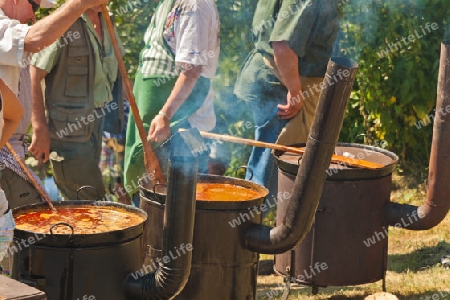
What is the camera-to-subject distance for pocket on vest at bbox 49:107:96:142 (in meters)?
7.02

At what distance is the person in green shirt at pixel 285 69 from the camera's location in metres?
6.56

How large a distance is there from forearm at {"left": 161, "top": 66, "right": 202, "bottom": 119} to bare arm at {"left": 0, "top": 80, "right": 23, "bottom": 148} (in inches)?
78.8

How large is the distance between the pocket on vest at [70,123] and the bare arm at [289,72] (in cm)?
162

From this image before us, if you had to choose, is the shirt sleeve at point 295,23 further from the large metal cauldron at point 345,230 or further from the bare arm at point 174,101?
the large metal cauldron at point 345,230

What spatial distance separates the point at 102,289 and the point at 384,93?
5.39 meters

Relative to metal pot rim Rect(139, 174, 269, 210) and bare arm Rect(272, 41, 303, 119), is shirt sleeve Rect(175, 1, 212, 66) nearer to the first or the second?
bare arm Rect(272, 41, 303, 119)

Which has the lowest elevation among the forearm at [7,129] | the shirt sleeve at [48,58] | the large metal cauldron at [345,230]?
the large metal cauldron at [345,230]

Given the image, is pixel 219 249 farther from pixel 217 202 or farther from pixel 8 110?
pixel 8 110

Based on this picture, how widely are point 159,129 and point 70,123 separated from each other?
4.05 ft

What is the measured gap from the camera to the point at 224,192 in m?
5.48

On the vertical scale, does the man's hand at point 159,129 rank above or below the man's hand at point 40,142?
above

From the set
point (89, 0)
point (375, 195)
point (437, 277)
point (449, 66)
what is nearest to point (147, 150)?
point (89, 0)

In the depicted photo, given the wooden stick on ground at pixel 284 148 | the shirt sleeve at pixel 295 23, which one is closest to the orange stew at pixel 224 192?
the wooden stick on ground at pixel 284 148

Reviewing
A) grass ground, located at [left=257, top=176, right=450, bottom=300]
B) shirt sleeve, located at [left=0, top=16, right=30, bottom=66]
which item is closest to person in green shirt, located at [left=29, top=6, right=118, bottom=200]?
grass ground, located at [left=257, top=176, right=450, bottom=300]
